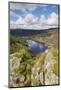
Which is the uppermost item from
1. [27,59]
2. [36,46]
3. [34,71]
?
[36,46]

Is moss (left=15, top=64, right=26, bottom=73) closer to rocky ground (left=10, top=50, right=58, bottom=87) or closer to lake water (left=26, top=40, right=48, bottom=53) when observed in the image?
rocky ground (left=10, top=50, right=58, bottom=87)

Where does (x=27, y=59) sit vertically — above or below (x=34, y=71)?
above

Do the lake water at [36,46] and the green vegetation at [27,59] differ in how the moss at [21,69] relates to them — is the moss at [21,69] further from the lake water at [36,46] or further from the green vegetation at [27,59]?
the lake water at [36,46]

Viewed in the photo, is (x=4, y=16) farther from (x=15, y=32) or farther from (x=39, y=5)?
(x=39, y=5)

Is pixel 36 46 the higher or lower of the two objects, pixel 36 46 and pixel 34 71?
the higher

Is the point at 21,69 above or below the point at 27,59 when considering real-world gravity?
below

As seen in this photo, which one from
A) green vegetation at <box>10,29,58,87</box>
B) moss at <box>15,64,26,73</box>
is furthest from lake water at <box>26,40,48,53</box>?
moss at <box>15,64,26,73</box>

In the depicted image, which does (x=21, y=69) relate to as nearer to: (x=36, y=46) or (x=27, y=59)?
(x=27, y=59)

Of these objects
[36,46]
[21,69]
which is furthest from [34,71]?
[36,46]

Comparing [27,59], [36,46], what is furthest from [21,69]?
[36,46]
